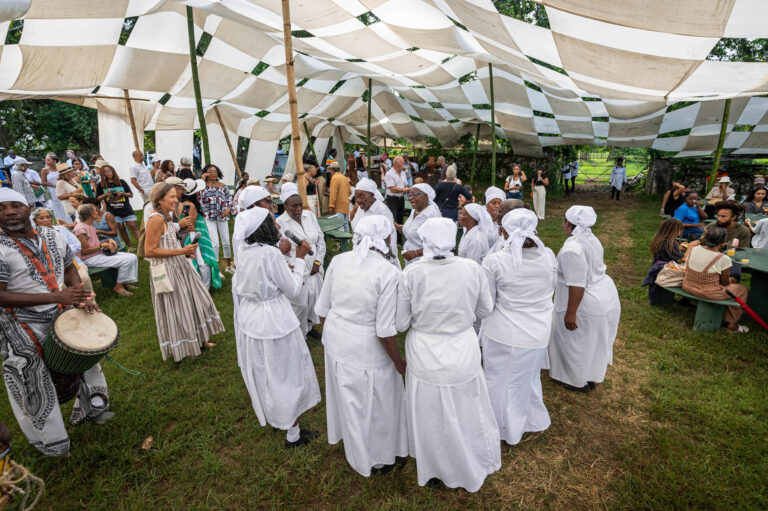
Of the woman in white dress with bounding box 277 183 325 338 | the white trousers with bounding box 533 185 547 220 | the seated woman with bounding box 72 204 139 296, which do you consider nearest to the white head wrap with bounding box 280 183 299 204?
the woman in white dress with bounding box 277 183 325 338

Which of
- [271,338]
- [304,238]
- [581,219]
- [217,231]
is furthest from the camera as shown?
[217,231]

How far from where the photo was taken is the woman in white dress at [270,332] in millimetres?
2619

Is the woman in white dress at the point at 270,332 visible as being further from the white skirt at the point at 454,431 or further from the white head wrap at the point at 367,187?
the white head wrap at the point at 367,187

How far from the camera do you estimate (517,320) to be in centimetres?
270

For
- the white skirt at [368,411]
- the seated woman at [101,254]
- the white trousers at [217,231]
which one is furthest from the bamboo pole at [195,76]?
the white skirt at [368,411]

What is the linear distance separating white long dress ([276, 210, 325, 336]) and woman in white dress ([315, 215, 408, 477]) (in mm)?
1597

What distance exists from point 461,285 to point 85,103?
12.2 m

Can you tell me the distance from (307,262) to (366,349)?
2145mm

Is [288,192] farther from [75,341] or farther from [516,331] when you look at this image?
[516,331]

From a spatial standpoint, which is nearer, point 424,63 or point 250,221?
point 250,221

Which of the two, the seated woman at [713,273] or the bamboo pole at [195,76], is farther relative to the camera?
the bamboo pole at [195,76]

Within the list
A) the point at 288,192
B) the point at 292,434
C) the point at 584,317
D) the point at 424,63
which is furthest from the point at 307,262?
the point at 424,63

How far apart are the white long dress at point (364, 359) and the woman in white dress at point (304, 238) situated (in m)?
1.47

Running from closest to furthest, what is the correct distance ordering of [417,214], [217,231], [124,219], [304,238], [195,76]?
[304,238], [417,214], [195,76], [217,231], [124,219]
